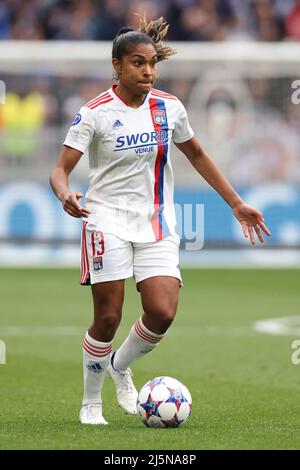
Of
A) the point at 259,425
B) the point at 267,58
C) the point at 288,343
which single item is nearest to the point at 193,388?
the point at 259,425

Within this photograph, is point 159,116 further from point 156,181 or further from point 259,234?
point 259,234

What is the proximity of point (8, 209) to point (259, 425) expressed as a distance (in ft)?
43.5

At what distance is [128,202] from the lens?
7.47 meters

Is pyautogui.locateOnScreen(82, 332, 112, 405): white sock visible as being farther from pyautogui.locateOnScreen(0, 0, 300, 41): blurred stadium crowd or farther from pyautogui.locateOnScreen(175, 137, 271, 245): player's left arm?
pyautogui.locateOnScreen(0, 0, 300, 41): blurred stadium crowd

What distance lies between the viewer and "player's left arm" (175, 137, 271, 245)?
25.0ft

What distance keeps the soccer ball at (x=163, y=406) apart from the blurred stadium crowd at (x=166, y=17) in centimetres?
1647

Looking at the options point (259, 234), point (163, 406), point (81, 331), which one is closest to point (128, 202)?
point (259, 234)

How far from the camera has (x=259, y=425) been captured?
7324 mm

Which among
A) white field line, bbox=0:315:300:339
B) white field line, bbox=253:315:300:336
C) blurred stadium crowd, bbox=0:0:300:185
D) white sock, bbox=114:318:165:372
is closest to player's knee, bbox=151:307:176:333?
white sock, bbox=114:318:165:372

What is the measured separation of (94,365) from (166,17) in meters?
16.8

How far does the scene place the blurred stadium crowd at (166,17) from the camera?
76.6 feet

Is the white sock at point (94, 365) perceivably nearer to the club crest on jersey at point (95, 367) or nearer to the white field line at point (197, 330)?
the club crest on jersey at point (95, 367)

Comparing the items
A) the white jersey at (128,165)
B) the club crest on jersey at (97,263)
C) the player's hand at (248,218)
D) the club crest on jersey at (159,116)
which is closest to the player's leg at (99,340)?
the club crest on jersey at (97,263)

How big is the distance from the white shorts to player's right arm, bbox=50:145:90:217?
392 mm
